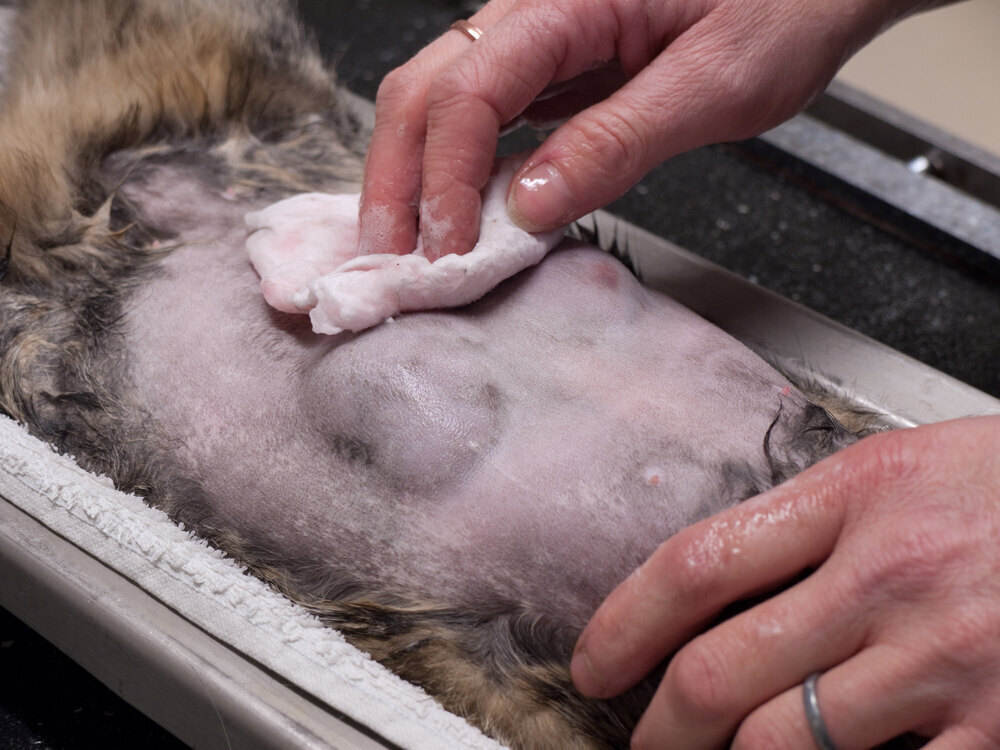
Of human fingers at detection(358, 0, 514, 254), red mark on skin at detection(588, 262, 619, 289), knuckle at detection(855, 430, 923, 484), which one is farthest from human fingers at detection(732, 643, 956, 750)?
human fingers at detection(358, 0, 514, 254)

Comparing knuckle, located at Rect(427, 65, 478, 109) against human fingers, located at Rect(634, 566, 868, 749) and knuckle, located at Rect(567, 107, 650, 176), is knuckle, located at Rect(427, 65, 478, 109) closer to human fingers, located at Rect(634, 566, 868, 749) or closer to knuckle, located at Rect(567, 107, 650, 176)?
knuckle, located at Rect(567, 107, 650, 176)

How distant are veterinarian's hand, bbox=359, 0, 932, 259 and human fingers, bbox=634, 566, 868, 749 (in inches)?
15.8

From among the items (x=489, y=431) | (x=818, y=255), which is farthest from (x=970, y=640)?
(x=818, y=255)

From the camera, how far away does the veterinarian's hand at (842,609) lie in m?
0.56

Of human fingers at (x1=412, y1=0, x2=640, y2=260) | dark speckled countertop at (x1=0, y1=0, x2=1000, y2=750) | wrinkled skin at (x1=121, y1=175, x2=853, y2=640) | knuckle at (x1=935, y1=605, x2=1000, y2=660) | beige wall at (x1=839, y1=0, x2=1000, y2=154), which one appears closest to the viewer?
knuckle at (x1=935, y1=605, x2=1000, y2=660)

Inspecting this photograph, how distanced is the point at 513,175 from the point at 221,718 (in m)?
0.53

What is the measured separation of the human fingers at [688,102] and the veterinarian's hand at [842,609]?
0.35m

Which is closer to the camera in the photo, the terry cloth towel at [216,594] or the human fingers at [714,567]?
the human fingers at [714,567]

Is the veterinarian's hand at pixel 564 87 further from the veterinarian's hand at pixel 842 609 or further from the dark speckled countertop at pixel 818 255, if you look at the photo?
the dark speckled countertop at pixel 818 255

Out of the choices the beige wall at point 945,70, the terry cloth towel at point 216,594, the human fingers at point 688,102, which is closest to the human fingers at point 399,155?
the human fingers at point 688,102

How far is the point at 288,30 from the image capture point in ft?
3.90

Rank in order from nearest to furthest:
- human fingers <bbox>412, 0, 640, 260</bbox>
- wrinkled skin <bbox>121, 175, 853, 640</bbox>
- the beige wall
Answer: wrinkled skin <bbox>121, 175, 853, 640</bbox>
human fingers <bbox>412, 0, 640, 260</bbox>
the beige wall

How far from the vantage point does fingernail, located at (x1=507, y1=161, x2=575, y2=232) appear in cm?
83

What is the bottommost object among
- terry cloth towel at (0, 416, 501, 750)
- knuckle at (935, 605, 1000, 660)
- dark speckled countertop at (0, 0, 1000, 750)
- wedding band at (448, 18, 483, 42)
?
dark speckled countertop at (0, 0, 1000, 750)
